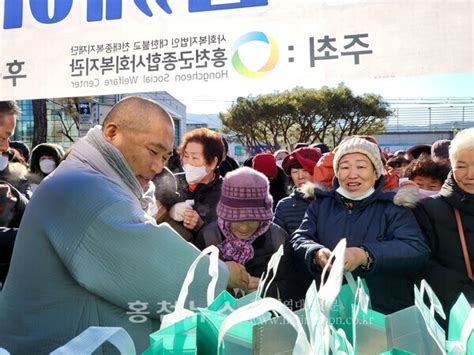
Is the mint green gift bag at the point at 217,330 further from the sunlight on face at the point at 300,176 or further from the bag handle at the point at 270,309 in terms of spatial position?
the sunlight on face at the point at 300,176

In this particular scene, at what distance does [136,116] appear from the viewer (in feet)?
4.71

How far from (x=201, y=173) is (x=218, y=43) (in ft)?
2.51

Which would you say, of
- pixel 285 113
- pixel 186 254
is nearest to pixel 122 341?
pixel 186 254

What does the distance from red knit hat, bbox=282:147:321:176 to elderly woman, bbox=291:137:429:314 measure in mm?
1000

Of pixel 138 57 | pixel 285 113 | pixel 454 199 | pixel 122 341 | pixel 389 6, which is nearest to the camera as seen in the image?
pixel 122 341

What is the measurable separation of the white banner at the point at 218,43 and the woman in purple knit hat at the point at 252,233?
20.7 inches

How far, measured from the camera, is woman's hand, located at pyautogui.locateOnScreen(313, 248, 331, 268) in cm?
192

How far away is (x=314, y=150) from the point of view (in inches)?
138

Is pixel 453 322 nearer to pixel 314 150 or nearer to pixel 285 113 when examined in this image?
pixel 314 150

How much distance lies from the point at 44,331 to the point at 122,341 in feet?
1.62

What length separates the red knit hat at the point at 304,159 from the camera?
332 cm

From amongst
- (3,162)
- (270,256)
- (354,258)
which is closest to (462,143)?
(354,258)

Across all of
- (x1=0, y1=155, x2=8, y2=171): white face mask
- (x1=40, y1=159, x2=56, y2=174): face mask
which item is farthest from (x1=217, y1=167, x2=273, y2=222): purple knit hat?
(x1=40, y1=159, x2=56, y2=174): face mask

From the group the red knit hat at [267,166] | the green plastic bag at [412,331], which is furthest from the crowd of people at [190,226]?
the green plastic bag at [412,331]
